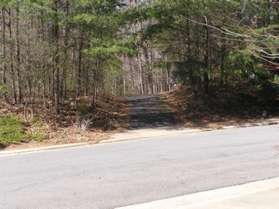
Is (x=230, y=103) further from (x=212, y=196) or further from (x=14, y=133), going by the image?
(x=212, y=196)

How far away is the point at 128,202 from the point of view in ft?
29.7

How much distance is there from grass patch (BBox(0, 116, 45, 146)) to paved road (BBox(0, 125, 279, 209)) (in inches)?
109

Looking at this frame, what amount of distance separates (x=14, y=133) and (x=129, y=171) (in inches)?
344

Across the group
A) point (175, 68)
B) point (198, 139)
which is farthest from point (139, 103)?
point (198, 139)

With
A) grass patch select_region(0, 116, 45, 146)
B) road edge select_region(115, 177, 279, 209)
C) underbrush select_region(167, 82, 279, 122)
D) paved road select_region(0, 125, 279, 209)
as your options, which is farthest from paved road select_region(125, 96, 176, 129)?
road edge select_region(115, 177, 279, 209)

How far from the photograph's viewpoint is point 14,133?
19.8m

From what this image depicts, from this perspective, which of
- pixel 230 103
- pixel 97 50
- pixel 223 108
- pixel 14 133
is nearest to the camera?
pixel 14 133

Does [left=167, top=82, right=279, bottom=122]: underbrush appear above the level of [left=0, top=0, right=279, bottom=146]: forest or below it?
below

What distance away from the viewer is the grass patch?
1916cm

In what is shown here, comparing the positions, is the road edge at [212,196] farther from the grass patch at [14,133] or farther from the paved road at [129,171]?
the grass patch at [14,133]

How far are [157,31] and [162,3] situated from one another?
2.09 meters

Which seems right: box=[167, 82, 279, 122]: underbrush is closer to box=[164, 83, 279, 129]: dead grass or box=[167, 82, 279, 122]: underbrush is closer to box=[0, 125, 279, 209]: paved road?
box=[164, 83, 279, 129]: dead grass

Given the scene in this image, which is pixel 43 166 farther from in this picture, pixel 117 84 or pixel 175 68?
pixel 117 84

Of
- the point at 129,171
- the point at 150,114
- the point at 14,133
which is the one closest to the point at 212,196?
the point at 129,171
